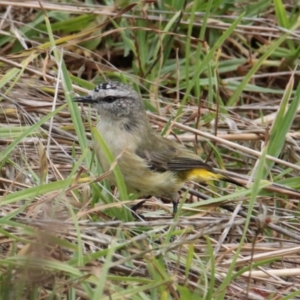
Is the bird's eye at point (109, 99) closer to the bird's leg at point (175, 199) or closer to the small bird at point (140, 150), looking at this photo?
the small bird at point (140, 150)

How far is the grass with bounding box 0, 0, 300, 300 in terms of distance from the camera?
333 cm

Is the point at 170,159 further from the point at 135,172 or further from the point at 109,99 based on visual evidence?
the point at 109,99

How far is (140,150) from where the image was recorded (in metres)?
4.45

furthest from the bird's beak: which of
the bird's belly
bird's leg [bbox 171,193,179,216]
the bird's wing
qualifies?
bird's leg [bbox 171,193,179,216]

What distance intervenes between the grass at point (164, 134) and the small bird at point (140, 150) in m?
0.12

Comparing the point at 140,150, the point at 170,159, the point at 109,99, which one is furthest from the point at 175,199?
the point at 109,99

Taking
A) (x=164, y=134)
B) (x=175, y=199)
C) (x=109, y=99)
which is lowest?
(x=175, y=199)

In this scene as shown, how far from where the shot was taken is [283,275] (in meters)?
3.87

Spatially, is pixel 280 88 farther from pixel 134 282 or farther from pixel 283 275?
pixel 134 282

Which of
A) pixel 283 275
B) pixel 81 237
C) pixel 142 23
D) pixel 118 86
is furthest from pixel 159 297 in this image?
pixel 142 23

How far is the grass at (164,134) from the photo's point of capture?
131 inches

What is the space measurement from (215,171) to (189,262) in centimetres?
128

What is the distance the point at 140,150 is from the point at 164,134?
1.43 feet

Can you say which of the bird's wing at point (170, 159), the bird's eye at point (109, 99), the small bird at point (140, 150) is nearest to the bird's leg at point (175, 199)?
the small bird at point (140, 150)
